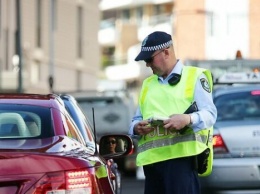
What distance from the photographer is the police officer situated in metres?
7.82

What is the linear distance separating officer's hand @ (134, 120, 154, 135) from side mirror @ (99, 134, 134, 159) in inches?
10.3

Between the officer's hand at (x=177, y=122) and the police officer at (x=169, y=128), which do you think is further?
the police officer at (x=169, y=128)

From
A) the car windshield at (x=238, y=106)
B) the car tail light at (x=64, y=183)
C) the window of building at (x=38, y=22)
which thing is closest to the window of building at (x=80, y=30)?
the window of building at (x=38, y=22)

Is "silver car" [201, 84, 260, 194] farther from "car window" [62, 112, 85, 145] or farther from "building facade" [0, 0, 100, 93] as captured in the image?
"building facade" [0, 0, 100, 93]

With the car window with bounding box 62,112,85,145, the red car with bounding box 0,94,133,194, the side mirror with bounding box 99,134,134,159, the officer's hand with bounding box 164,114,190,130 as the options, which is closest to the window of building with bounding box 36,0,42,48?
the red car with bounding box 0,94,133,194

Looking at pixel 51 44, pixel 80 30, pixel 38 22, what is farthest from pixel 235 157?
pixel 80 30

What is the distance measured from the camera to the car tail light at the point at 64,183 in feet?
21.2

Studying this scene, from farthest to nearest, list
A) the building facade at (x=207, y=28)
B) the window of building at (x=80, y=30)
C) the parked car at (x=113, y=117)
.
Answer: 1. the building facade at (x=207, y=28)
2. the window of building at (x=80, y=30)
3. the parked car at (x=113, y=117)

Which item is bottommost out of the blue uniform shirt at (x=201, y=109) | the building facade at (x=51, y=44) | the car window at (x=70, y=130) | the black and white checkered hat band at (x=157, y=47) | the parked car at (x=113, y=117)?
the parked car at (x=113, y=117)

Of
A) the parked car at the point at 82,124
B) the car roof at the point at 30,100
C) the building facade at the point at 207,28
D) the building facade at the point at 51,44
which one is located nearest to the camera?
the car roof at the point at 30,100

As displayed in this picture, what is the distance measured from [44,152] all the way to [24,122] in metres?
1.11

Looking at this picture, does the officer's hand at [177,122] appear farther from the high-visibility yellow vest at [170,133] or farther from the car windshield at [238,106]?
the car windshield at [238,106]

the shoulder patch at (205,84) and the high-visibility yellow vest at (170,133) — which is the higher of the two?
the shoulder patch at (205,84)

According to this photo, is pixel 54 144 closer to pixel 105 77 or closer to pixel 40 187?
pixel 40 187
